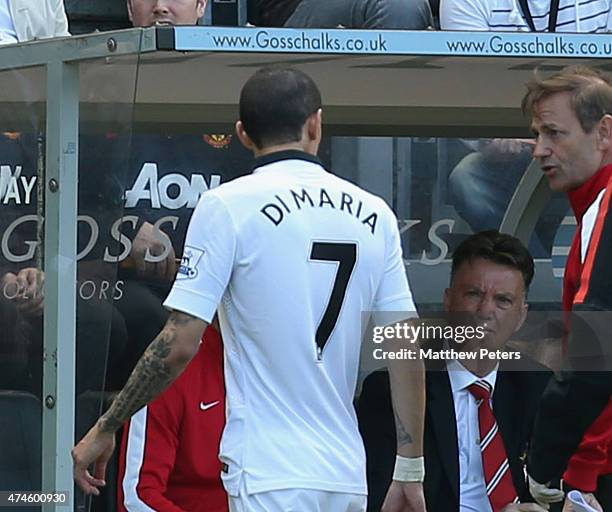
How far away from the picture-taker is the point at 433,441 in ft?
14.0

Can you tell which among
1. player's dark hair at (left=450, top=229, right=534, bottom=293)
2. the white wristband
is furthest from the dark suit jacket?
the white wristband

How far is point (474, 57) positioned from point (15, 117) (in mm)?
1172

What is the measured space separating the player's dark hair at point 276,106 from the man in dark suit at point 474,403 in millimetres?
1045

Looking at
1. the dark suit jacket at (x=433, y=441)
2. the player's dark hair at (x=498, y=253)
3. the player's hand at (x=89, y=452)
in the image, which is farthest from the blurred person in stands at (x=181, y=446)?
the player's dark hair at (x=498, y=253)

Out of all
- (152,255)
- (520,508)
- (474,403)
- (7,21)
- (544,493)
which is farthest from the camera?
(152,255)

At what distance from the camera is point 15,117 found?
154 inches

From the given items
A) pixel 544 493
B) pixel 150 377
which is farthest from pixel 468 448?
pixel 150 377

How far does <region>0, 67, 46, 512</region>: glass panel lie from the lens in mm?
3877

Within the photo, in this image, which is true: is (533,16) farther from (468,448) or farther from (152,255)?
(152,255)

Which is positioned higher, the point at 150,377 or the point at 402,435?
the point at 150,377

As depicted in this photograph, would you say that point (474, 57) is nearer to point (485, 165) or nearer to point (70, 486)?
point (70, 486)

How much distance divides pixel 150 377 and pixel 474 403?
129cm

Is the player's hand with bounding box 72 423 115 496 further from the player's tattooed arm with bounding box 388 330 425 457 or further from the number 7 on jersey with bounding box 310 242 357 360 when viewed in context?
the player's tattooed arm with bounding box 388 330 425 457

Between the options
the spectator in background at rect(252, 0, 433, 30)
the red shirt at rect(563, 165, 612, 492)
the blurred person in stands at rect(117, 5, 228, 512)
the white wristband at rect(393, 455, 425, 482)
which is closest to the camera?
the red shirt at rect(563, 165, 612, 492)
